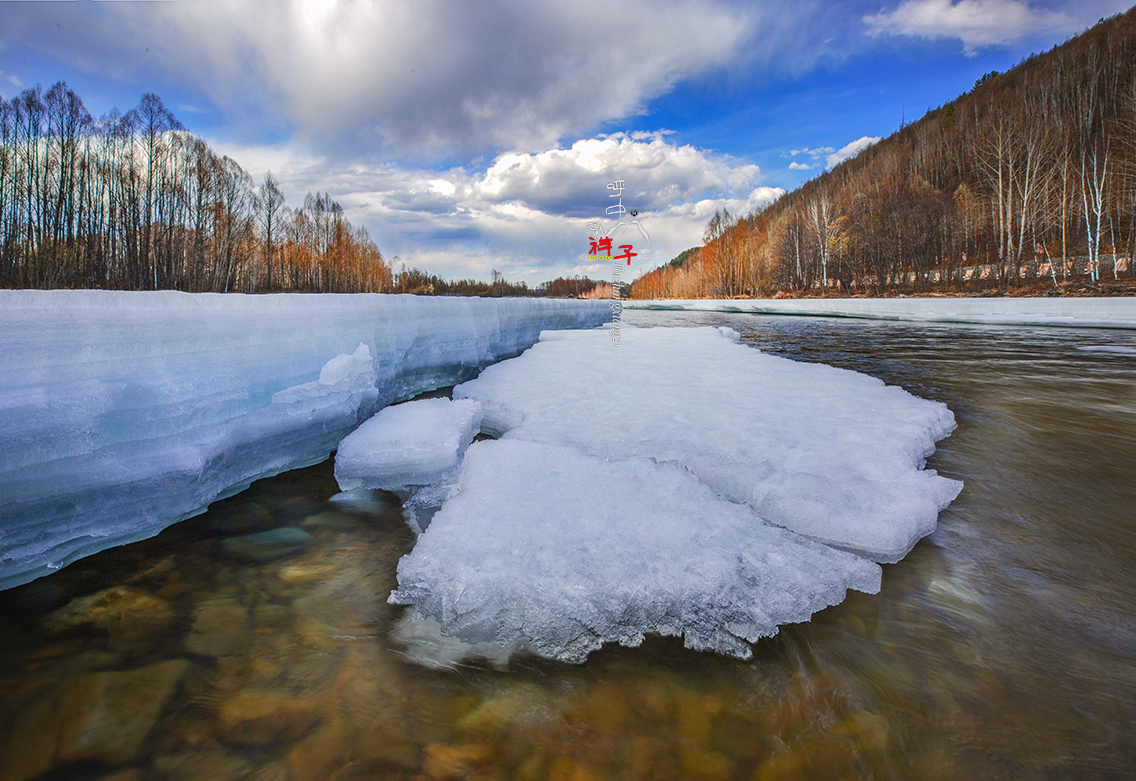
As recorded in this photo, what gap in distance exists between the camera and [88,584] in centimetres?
181

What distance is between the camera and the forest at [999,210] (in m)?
19.8

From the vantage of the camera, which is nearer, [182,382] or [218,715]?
[218,715]

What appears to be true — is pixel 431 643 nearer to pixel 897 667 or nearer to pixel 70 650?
pixel 70 650

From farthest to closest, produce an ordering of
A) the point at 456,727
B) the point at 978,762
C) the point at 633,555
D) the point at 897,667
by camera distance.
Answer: the point at 633,555, the point at 897,667, the point at 456,727, the point at 978,762

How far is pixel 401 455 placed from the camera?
2.51 metres

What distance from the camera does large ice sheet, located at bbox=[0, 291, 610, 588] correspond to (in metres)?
1.70

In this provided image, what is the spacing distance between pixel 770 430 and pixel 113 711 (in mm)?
2949

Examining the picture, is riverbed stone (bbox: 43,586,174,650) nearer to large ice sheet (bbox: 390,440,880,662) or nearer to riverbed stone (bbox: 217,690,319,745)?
riverbed stone (bbox: 217,690,319,745)

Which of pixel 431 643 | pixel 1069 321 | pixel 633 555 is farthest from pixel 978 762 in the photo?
pixel 1069 321

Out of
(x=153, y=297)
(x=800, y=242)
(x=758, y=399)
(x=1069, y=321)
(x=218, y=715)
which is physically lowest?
(x=218, y=715)

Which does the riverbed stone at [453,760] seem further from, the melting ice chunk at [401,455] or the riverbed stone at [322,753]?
the melting ice chunk at [401,455]

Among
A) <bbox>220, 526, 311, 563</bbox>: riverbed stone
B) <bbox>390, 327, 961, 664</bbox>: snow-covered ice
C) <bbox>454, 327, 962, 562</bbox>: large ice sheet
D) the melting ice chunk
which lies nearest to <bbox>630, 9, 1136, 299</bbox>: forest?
<bbox>454, 327, 962, 562</bbox>: large ice sheet

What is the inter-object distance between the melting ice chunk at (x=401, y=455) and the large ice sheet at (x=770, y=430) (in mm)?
417

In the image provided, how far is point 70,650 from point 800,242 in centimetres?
3870
